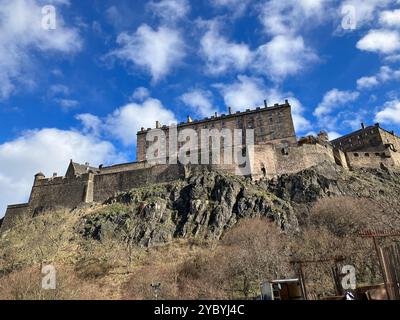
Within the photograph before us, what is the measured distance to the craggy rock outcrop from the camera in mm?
37938

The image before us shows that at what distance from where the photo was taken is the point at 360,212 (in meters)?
32.0

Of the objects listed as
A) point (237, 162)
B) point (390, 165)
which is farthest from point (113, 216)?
point (390, 165)

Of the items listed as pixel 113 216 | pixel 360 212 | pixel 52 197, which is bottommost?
pixel 360 212

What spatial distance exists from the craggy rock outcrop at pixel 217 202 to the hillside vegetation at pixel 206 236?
121 millimetres

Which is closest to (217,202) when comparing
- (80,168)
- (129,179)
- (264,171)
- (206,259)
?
(264,171)

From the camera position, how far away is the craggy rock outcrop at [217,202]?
3794 cm

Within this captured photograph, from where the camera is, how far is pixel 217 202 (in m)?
40.1

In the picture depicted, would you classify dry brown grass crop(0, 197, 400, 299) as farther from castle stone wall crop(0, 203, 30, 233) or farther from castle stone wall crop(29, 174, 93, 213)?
castle stone wall crop(0, 203, 30, 233)

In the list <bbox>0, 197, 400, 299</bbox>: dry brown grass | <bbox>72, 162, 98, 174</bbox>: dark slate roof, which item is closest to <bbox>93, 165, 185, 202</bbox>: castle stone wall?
<bbox>72, 162, 98, 174</bbox>: dark slate roof

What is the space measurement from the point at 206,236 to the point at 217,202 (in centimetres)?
452

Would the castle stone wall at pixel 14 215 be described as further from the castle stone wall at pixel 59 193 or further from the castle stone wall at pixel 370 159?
the castle stone wall at pixel 370 159

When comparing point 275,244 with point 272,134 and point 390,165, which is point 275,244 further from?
point 390,165

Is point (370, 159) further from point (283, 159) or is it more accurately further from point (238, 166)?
point (238, 166)
